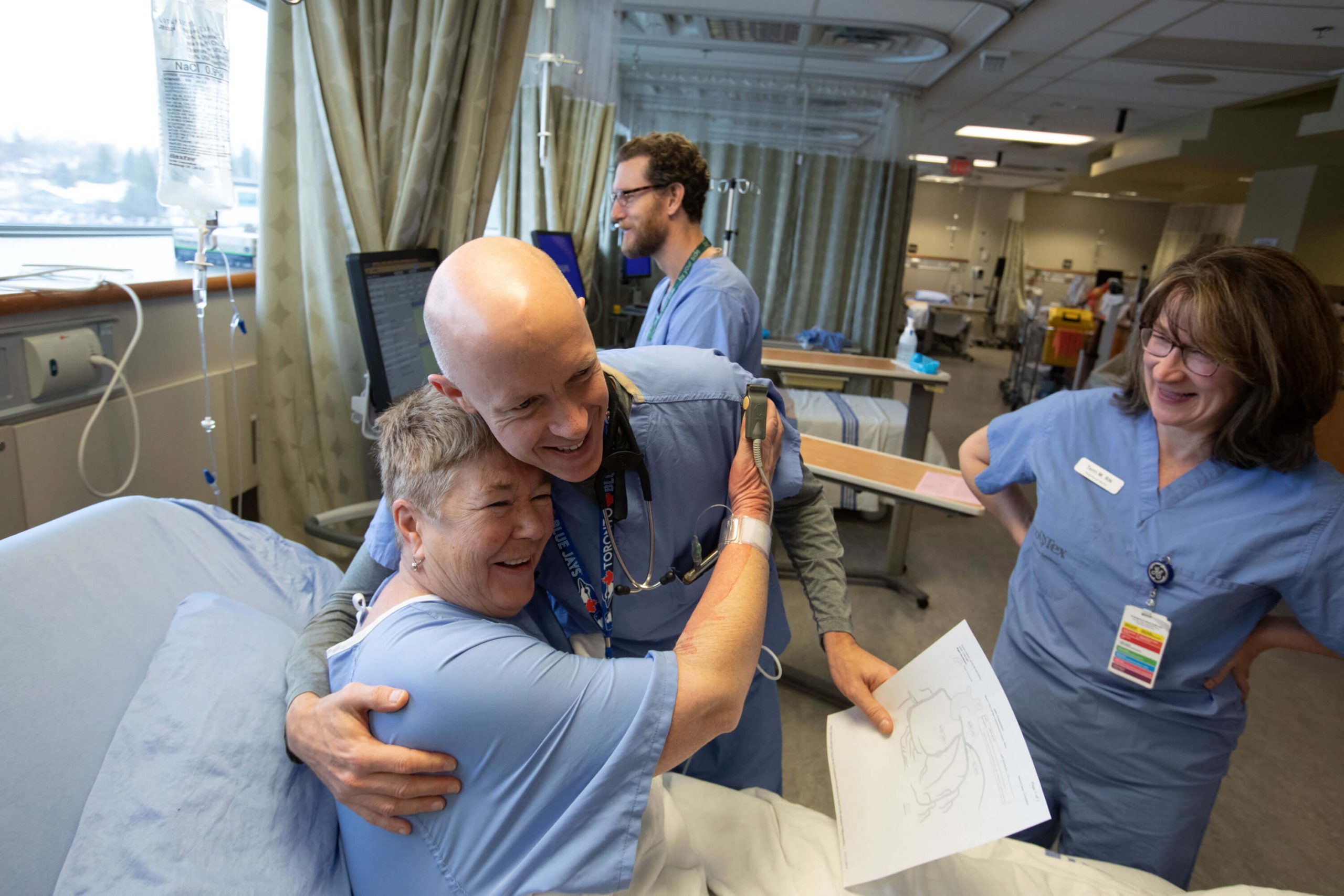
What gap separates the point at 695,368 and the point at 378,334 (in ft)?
3.63

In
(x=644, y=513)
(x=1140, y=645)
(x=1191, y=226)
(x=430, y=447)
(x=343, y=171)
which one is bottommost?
(x=1140, y=645)

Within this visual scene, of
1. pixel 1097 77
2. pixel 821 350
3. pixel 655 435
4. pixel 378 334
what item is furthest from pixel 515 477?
pixel 1097 77

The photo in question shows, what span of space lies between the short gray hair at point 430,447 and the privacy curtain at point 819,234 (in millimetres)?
5667

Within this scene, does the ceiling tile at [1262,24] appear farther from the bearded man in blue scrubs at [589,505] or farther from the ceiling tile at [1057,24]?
the bearded man in blue scrubs at [589,505]

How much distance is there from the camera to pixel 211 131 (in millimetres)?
1673

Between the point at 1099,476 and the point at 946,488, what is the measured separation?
1261 millimetres

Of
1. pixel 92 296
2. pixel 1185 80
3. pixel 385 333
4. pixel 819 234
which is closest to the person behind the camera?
pixel 92 296

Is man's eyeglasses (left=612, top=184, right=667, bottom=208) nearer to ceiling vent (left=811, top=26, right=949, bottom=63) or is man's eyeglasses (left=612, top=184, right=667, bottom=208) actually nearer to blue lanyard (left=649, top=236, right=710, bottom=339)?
blue lanyard (left=649, top=236, right=710, bottom=339)

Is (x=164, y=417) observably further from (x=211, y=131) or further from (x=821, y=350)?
(x=821, y=350)

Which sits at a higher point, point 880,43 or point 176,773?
point 880,43

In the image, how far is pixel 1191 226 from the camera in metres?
14.0

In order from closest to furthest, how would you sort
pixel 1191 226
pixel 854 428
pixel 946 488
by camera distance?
pixel 946 488 → pixel 854 428 → pixel 1191 226

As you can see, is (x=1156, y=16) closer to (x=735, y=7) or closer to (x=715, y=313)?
(x=735, y=7)

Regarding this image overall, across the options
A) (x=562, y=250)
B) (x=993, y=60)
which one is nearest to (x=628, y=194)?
(x=562, y=250)
